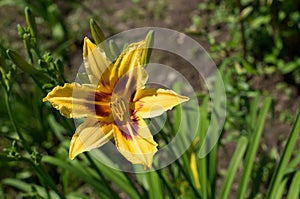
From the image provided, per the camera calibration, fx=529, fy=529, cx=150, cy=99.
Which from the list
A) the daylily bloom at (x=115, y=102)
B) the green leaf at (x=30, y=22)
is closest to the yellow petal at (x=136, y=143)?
the daylily bloom at (x=115, y=102)

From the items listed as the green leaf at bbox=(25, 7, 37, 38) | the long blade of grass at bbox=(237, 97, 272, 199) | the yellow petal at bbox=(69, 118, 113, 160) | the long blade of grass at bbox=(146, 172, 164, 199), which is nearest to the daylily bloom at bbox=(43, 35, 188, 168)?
the yellow petal at bbox=(69, 118, 113, 160)

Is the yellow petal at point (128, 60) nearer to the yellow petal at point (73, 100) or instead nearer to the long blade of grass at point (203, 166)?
the yellow petal at point (73, 100)

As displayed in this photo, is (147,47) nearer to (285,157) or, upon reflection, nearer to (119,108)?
(119,108)

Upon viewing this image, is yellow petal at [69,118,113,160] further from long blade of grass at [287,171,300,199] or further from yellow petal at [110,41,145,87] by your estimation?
long blade of grass at [287,171,300,199]

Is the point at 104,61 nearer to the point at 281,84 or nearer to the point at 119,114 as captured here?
the point at 119,114

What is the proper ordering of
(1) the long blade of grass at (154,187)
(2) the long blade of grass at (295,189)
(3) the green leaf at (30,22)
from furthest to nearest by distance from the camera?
(1) the long blade of grass at (154,187) < (2) the long blade of grass at (295,189) < (3) the green leaf at (30,22)

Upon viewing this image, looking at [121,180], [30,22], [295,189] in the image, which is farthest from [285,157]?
[30,22]

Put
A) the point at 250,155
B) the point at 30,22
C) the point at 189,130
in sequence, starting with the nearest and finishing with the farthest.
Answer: the point at 30,22, the point at 250,155, the point at 189,130
